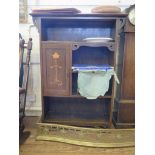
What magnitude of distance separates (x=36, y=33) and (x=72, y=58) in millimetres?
586

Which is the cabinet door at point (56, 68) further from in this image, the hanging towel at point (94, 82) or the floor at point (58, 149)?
the floor at point (58, 149)

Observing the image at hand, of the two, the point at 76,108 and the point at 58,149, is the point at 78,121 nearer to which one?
the point at 76,108

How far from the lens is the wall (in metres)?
2.20

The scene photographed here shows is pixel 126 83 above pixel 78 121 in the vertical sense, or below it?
above

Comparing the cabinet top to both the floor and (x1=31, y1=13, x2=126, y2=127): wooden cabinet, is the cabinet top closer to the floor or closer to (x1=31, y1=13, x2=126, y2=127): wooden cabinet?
(x1=31, y1=13, x2=126, y2=127): wooden cabinet

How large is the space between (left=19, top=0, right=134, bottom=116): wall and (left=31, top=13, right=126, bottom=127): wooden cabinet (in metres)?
0.24

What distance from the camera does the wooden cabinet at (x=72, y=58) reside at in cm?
181

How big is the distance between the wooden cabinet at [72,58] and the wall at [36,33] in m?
0.24

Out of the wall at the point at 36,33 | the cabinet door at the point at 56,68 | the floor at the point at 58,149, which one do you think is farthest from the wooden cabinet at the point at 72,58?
the floor at the point at 58,149

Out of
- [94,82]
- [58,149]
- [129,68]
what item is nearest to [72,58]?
[94,82]

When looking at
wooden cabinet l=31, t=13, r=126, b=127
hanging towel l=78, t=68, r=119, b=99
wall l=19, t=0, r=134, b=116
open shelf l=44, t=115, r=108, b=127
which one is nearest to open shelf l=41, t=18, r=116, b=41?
wooden cabinet l=31, t=13, r=126, b=127

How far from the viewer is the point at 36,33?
2275mm
